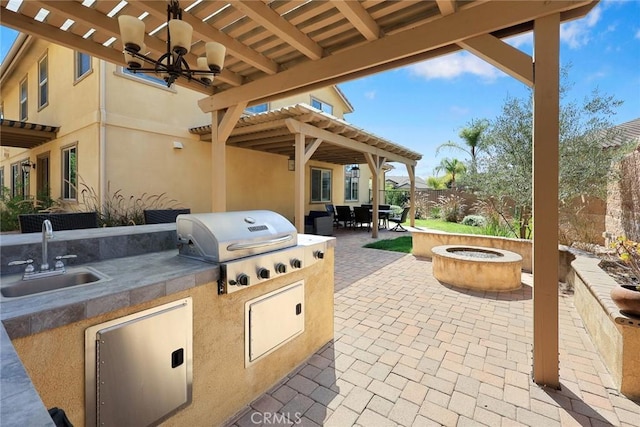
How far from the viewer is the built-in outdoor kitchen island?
114cm

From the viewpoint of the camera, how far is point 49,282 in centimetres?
166

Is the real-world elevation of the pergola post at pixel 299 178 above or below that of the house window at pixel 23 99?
below

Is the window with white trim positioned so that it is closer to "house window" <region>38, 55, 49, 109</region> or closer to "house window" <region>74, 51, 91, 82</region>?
"house window" <region>38, 55, 49, 109</region>

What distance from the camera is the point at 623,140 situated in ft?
18.8

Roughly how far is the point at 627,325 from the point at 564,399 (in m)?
0.73

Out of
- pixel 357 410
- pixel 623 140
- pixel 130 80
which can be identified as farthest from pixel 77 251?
pixel 623 140

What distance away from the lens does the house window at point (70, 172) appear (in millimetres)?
6799

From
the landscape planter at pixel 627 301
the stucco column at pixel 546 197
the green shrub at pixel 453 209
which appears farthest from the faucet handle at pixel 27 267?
the green shrub at pixel 453 209

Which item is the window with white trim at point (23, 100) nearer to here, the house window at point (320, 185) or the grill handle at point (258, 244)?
the house window at point (320, 185)

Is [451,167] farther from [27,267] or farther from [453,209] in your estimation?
[27,267]

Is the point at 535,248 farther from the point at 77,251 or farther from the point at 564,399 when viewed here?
the point at 77,251

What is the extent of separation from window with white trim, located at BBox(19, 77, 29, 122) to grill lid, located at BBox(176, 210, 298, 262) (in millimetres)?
11812

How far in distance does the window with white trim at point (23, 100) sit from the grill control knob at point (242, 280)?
12.3 metres

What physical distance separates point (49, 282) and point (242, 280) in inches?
42.4
